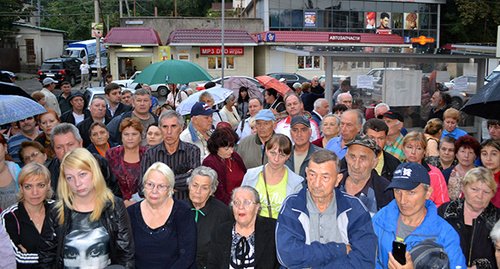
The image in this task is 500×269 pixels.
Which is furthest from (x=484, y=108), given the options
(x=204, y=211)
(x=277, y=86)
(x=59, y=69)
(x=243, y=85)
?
(x=59, y=69)

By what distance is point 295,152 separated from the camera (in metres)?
5.41

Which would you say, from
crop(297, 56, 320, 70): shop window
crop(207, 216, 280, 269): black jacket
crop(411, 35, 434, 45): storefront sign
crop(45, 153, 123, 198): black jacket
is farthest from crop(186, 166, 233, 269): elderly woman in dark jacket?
crop(411, 35, 434, 45): storefront sign

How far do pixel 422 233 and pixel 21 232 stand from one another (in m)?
3.45

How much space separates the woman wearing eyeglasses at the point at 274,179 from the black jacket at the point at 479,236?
1512 millimetres

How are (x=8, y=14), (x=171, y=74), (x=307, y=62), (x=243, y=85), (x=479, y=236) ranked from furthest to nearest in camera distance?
(x=8, y=14) → (x=307, y=62) → (x=243, y=85) → (x=171, y=74) → (x=479, y=236)

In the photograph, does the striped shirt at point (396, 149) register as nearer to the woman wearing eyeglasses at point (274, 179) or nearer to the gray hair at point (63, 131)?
the woman wearing eyeglasses at point (274, 179)

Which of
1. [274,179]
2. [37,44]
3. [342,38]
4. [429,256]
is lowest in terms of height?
[429,256]


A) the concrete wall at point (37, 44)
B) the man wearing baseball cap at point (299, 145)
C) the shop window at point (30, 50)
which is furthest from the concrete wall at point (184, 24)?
the man wearing baseball cap at point (299, 145)

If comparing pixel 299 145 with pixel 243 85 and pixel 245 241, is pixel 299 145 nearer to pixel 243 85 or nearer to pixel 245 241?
pixel 245 241

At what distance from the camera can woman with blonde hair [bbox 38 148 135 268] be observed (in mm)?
3379

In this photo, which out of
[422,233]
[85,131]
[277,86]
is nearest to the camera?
[422,233]

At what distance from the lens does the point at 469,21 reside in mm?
37000

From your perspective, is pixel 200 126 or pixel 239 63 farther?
pixel 239 63

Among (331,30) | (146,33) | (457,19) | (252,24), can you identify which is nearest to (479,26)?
(457,19)
